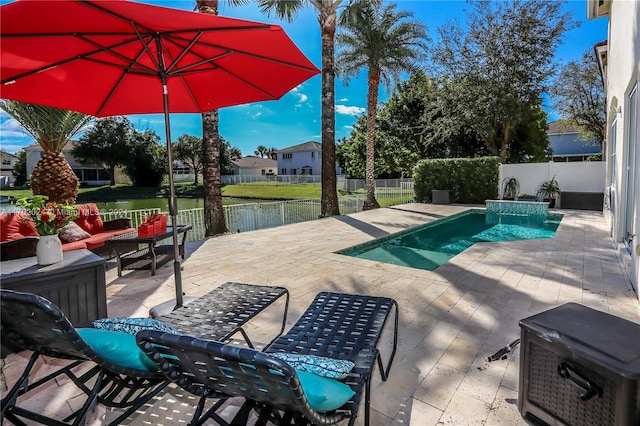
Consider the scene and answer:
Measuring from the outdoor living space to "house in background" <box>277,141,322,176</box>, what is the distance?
41.6 metres

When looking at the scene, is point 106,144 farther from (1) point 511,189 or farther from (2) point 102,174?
(1) point 511,189

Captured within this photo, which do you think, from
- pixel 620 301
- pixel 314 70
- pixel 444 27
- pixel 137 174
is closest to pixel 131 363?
pixel 314 70

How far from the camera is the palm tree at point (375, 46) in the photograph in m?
13.8

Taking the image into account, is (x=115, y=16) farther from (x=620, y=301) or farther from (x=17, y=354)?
(x=620, y=301)

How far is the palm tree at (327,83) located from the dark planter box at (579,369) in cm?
965

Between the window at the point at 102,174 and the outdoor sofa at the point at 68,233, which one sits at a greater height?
the window at the point at 102,174

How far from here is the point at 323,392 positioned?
4.48 feet

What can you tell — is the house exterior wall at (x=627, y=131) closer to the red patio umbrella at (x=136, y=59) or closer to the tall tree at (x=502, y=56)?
the red patio umbrella at (x=136, y=59)

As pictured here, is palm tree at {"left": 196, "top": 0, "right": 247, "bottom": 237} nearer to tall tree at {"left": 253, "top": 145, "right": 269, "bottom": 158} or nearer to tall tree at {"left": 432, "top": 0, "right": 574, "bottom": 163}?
tall tree at {"left": 432, "top": 0, "right": 574, "bottom": 163}

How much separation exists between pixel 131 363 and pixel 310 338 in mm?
1019

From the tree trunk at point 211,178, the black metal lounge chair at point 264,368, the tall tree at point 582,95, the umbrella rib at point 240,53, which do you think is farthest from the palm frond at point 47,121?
the tall tree at point 582,95

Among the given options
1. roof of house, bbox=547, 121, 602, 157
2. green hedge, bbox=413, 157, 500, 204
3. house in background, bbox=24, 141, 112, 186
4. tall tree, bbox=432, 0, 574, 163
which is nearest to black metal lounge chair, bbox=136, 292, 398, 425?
green hedge, bbox=413, 157, 500, 204

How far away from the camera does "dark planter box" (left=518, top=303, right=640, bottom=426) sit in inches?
51.2

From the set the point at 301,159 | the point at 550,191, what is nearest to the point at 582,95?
the point at 550,191
